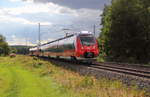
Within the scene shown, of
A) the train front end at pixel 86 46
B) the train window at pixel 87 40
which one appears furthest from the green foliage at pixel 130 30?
the train front end at pixel 86 46

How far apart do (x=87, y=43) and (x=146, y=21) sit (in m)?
17.2

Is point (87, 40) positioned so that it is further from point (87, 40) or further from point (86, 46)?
point (86, 46)

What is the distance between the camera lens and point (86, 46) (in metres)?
30.7

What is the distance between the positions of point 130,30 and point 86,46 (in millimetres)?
17758

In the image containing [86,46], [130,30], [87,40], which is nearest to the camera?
[86,46]

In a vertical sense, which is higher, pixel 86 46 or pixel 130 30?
pixel 130 30

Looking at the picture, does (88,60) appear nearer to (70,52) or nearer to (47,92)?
(70,52)

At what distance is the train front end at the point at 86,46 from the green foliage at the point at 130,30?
14.4 m

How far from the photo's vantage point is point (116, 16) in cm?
4762

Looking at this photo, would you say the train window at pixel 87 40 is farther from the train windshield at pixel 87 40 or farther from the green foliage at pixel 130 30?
the green foliage at pixel 130 30

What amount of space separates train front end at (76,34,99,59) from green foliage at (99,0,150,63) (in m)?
14.4

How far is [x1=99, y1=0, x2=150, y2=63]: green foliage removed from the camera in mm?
45062

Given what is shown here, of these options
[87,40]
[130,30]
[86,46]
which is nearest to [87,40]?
[87,40]

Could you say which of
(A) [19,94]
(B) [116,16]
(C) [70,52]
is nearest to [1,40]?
(B) [116,16]
